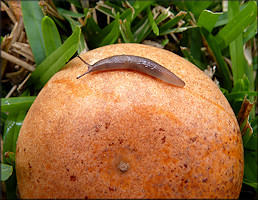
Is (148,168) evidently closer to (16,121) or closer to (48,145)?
(48,145)

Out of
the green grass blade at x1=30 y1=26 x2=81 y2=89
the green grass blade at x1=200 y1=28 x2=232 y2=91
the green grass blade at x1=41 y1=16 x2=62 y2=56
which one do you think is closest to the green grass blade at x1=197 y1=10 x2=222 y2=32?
the green grass blade at x1=200 y1=28 x2=232 y2=91

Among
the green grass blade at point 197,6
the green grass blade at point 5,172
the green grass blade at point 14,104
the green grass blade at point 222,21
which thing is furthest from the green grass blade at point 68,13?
the green grass blade at point 5,172

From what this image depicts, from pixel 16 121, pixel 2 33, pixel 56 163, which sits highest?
pixel 2 33

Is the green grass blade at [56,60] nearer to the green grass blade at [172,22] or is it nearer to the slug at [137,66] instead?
the slug at [137,66]

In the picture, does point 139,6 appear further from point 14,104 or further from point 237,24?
point 14,104

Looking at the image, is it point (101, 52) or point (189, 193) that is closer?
point (189, 193)

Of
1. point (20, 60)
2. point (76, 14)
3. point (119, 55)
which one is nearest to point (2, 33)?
point (20, 60)
